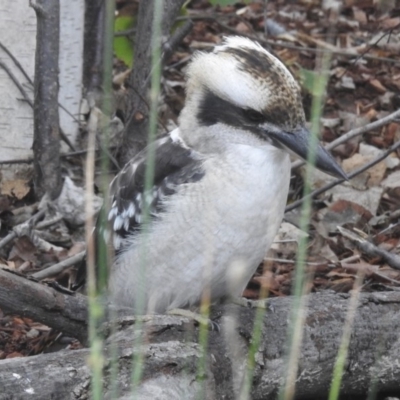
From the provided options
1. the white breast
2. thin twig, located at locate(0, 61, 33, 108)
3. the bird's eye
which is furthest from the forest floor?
thin twig, located at locate(0, 61, 33, 108)

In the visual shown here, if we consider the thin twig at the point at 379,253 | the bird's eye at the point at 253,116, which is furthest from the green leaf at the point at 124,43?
the bird's eye at the point at 253,116

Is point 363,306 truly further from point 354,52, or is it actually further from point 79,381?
point 354,52

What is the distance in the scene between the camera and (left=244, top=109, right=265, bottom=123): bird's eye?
11.7 ft

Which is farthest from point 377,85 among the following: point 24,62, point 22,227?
point 22,227

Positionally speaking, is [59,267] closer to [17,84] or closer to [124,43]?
[17,84]

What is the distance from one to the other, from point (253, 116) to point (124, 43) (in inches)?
82.8

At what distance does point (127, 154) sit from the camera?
18.0 ft

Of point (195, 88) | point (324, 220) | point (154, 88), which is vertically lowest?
point (324, 220)

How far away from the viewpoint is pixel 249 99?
353 centimetres

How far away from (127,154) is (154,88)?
2.76 m

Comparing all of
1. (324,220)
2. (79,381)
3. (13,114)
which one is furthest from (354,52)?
(79,381)

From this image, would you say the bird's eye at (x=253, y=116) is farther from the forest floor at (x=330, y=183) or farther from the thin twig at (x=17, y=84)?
the thin twig at (x=17, y=84)

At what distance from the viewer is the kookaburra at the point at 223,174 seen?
355cm

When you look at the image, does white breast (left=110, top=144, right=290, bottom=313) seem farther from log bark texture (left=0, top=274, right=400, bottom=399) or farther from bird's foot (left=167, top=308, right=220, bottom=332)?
log bark texture (left=0, top=274, right=400, bottom=399)
